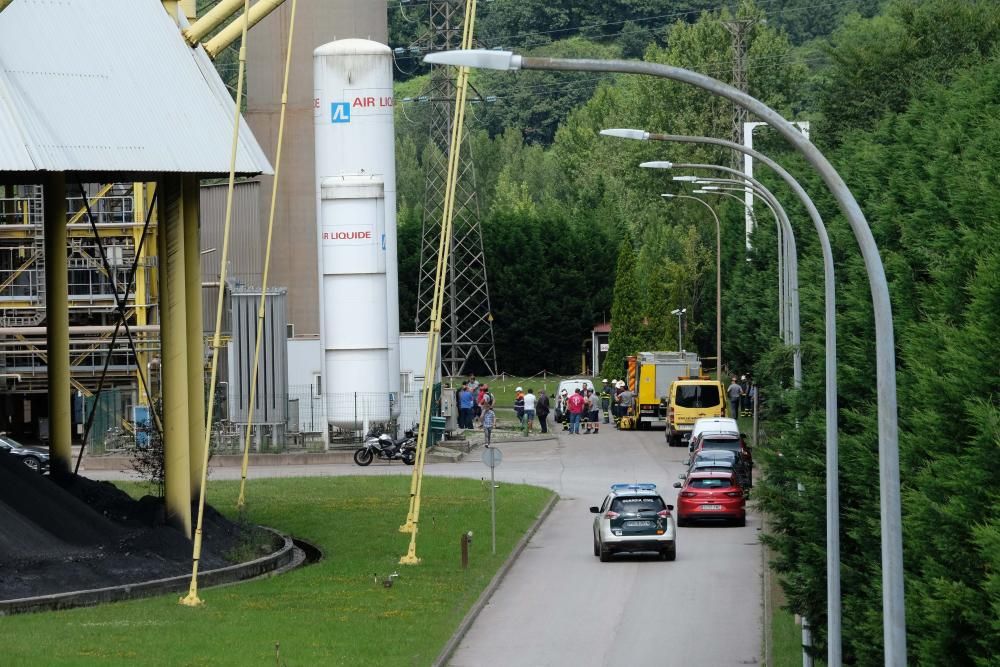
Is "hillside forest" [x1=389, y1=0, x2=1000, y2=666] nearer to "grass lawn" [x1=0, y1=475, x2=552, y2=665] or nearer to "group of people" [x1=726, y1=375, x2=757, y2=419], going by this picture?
"group of people" [x1=726, y1=375, x2=757, y2=419]

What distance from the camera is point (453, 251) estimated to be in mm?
73188

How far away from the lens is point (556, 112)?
13075cm

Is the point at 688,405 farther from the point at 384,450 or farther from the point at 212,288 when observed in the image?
the point at 212,288

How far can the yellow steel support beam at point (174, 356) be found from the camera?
102 ft

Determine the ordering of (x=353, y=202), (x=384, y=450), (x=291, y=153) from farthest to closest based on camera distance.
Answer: (x=291, y=153) < (x=384, y=450) < (x=353, y=202)

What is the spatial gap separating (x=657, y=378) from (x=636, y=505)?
3016cm

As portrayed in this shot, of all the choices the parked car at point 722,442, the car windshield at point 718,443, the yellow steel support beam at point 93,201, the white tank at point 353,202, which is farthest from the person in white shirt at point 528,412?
the car windshield at point 718,443

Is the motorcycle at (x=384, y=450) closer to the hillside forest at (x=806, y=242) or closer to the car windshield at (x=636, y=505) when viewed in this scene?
the hillside forest at (x=806, y=242)

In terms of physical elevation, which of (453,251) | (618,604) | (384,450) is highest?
(453,251)

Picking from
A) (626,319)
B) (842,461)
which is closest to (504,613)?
(842,461)

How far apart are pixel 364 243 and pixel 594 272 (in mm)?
47634

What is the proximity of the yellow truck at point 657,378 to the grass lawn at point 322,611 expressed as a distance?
22972mm

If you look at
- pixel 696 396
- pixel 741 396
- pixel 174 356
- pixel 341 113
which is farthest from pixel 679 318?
pixel 174 356

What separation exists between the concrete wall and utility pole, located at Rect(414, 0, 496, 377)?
16.7ft
